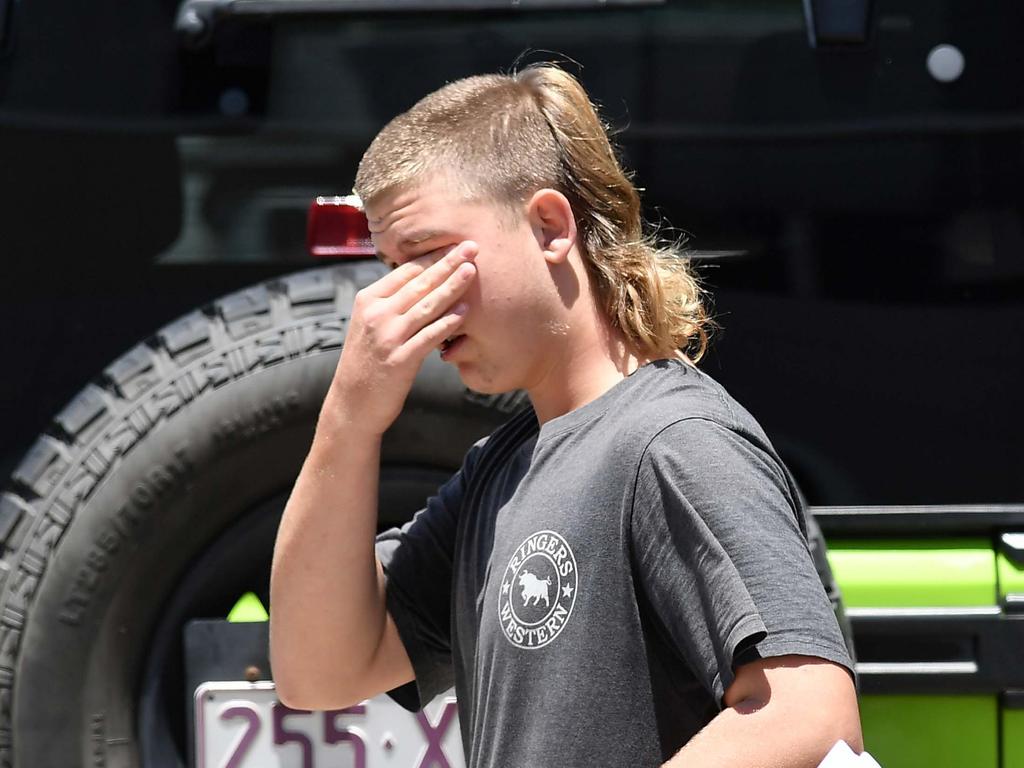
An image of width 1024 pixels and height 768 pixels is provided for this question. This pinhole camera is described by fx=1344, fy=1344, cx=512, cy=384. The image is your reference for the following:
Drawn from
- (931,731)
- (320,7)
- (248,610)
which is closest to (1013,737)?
(931,731)

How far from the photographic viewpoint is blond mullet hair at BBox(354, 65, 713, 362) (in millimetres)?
1309

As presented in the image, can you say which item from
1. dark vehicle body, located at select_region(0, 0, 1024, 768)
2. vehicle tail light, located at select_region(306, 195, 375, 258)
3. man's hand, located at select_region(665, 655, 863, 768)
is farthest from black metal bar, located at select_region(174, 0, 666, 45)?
man's hand, located at select_region(665, 655, 863, 768)

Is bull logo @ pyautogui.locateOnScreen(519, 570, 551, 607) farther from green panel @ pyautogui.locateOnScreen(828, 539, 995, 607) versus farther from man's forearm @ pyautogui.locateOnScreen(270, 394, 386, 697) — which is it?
green panel @ pyautogui.locateOnScreen(828, 539, 995, 607)

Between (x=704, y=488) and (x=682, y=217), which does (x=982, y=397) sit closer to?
(x=682, y=217)

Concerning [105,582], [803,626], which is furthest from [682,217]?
[803,626]

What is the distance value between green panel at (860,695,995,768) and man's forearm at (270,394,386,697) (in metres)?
1.16

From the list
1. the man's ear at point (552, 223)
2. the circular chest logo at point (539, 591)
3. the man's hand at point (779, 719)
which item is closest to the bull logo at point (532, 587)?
the circular chest logo at point (539, 591)

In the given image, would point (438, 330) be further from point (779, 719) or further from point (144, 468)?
point (144, 468)

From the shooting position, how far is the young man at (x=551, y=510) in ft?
3.53

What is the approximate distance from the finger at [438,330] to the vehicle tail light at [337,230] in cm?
102

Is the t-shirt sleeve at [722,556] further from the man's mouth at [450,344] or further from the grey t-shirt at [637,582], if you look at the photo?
the man's mouth at [450,344]

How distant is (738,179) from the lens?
233cm

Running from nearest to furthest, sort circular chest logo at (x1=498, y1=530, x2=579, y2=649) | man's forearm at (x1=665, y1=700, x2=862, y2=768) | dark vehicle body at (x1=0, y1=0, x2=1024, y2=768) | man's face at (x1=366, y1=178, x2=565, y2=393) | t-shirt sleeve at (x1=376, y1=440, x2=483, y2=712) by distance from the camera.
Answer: man's forearm at (x1=665, y1=700, x2=862, y2=768)
circular chest logo at (x1=498, y1=530, x2=579, y2=649)
man's face at (x1=366, y1=178, x2=565, y2=393)
t-shirt sleeve at (x1=376, y1=440, x2=483, y2=712)
dark vehicle body at (x1=0, y1=0, x2=1024, y2=768)

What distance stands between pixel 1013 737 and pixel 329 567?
140 cm
